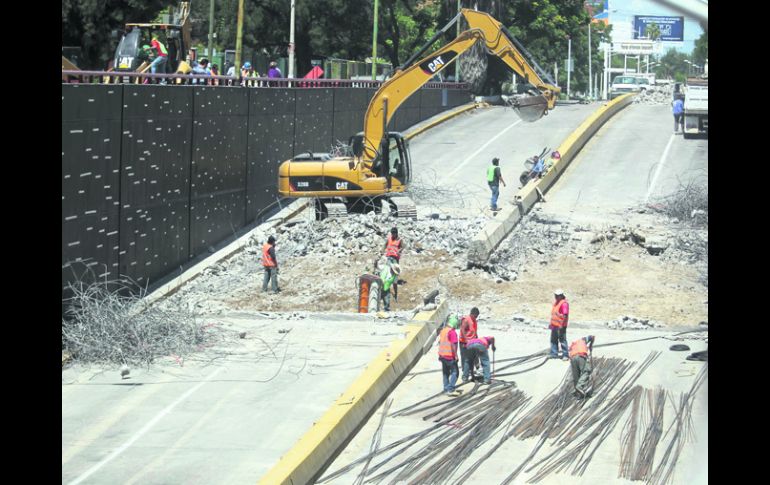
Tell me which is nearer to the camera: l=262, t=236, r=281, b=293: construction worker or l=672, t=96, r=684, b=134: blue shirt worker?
l=262, t=236, r=281, b=293: construction worker

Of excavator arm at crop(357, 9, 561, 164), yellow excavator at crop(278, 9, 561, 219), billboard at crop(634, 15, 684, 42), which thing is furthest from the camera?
excavator arm at crop(357, 9, 561, 164)

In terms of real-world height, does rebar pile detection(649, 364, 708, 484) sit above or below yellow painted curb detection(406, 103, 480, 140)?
below

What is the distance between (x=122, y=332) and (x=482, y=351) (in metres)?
6.86

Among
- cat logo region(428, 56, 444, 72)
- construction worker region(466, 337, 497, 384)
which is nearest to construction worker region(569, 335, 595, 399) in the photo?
construction worker region(466, 337, 497, 384)

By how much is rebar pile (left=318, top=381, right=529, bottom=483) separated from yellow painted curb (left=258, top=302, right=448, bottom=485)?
411mm

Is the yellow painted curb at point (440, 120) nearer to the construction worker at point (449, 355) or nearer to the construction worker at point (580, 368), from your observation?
the construction worker at point (449, 355)

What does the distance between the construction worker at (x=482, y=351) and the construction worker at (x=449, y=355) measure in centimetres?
63

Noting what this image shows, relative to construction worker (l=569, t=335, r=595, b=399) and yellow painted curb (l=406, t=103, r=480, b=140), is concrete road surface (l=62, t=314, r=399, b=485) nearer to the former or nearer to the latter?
construction worker (l=569, t=335, r=595, b=399)

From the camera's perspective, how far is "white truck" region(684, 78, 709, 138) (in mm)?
44438

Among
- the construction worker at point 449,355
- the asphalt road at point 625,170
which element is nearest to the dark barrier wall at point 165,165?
the construction worker at point 449,355

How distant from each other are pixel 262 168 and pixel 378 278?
1188 cm

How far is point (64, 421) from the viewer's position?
Answer: 49.3 feet
